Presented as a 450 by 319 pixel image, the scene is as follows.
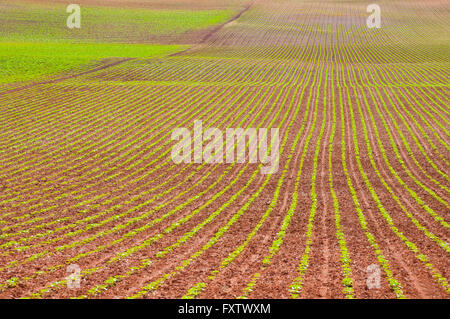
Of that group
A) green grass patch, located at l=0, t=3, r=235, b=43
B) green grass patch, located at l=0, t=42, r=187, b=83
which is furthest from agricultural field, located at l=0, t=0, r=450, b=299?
green grass patch, located at l=0, t=3, r=235, b=43

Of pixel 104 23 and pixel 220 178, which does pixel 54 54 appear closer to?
pixel 104 23

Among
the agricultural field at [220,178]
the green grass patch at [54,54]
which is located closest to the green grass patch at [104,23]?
the green grass patch at [54,54]

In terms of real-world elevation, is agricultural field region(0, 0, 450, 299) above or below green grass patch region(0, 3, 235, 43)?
below

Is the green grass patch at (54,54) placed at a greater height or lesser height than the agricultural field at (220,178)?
greater

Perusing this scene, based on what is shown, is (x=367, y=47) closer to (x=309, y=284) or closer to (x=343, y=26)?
(x=343, y=26)

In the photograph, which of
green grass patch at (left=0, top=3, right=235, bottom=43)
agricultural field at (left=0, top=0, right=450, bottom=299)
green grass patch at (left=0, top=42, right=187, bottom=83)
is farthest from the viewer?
green grass patch at (left=0, top=3, right=235, bottom=43)

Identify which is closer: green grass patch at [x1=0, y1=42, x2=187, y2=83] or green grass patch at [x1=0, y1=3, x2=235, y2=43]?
green grass patch at [x1=0, y1=42, x2=187, y2=83]

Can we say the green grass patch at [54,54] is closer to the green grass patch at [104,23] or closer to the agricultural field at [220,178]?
the agricultural field at [220,178]

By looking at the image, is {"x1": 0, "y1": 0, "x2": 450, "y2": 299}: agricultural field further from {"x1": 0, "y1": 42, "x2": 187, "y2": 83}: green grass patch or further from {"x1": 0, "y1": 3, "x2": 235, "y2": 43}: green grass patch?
{"x1": 0, "y1": 3, "x2": 235, "y2": 43}: green grass patch
